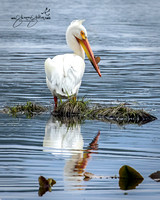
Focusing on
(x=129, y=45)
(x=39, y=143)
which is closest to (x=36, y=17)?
(x=129, y=45)

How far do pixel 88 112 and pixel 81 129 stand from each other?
4.24 feet

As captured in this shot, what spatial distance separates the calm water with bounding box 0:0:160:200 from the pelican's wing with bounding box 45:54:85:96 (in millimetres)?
550

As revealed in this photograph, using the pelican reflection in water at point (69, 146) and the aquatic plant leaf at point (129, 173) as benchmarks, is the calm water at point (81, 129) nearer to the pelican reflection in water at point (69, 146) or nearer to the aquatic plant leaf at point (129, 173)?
the pelican reflection in water at point (69, 146)

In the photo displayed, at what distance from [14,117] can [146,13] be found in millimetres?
31722

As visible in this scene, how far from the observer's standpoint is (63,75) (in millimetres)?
11906

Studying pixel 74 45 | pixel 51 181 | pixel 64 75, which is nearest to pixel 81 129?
pixel 64 75

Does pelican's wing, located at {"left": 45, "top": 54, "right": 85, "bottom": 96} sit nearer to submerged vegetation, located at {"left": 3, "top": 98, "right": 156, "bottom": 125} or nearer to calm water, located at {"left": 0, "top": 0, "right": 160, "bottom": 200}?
submerged vegetation, located at {"left": 3, "top": 98, "right": 156, "bottom": 125}

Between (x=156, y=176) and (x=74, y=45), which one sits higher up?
(x=74, y=45)

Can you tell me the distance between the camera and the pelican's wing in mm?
11859

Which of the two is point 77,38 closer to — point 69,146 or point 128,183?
point 69,146

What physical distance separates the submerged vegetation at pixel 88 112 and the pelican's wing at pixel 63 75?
23 cm

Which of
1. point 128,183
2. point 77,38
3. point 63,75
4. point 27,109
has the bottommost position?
point 27,109

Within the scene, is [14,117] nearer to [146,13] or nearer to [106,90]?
[106,90]

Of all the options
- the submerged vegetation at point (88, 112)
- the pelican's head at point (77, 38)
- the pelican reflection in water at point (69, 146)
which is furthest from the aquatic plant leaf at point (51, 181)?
the pelican's head at point (77, 38)
